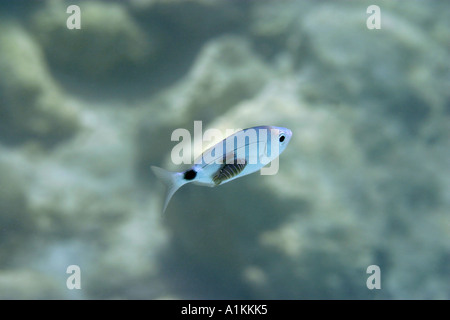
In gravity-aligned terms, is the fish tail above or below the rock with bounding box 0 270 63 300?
above

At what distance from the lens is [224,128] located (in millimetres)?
1510

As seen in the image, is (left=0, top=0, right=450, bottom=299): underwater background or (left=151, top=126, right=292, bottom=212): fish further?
(left=0, top=0, right=450, bottom=299): underwater background

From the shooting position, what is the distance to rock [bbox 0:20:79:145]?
161 cm

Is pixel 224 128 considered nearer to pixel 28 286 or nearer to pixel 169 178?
pixel 169 178

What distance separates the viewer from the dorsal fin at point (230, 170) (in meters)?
0.96

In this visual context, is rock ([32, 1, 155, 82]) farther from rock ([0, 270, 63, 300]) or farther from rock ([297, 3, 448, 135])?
rock ([0, 270, 63, 300])

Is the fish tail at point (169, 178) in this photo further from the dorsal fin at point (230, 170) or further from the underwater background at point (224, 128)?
the underwater background at point (224, 128)

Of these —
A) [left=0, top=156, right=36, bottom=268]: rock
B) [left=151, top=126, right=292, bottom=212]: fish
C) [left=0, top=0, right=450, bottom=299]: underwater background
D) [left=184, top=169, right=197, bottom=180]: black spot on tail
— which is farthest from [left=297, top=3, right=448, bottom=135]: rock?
[left=0, top=156, right=36, bottom=268]: rock

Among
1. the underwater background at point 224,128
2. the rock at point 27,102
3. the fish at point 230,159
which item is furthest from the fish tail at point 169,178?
the rock at point 27,102

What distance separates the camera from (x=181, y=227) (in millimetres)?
1485

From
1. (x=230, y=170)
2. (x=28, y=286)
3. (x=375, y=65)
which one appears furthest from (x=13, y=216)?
(x=375, y=65)
